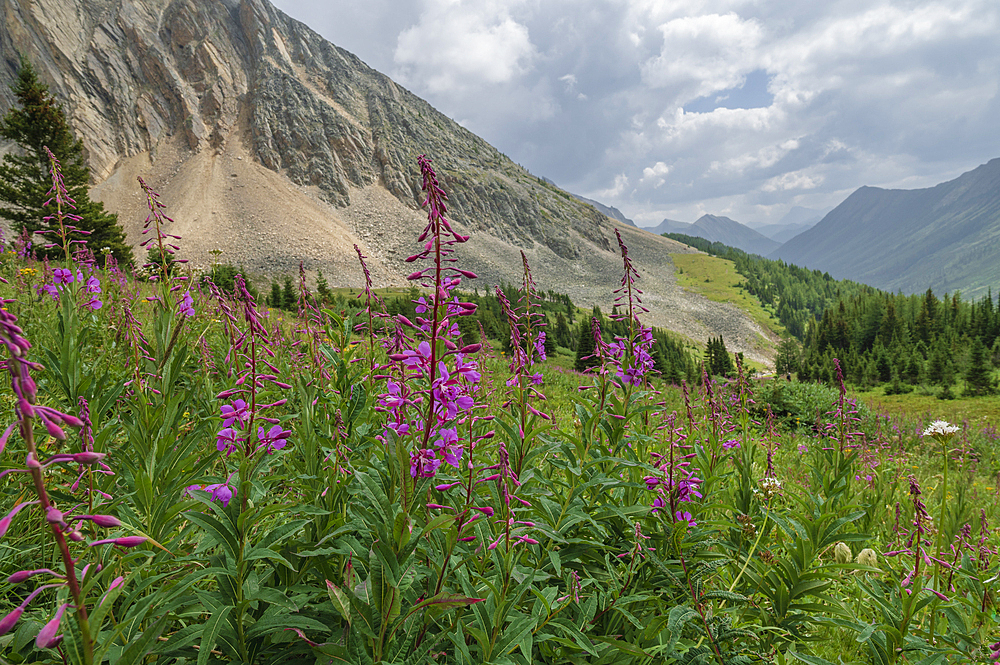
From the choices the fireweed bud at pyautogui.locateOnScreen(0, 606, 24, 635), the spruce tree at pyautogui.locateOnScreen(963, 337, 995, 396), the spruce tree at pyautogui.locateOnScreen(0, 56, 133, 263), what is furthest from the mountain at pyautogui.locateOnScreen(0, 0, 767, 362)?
the fireweed bud at pyautogui.locateOnScreen(0, 606, 24, 635)

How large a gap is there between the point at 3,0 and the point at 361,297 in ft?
441

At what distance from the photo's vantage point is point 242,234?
8562cm

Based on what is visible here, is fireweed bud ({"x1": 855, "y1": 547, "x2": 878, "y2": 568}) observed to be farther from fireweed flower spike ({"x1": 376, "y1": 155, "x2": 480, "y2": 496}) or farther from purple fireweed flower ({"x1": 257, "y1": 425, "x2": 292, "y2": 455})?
purple fireweed flower ({"x1": 257, "y1": 425, "x2": 292, "y2": 455})

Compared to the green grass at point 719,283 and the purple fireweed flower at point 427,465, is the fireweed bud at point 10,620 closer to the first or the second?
the purple fireweed flower at point 427,465

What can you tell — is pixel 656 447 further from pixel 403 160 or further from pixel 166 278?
pixel 403 160

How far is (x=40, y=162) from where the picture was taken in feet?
63.2

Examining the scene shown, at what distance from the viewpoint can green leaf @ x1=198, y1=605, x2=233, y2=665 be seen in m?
1.46

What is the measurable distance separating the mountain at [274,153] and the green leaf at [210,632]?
257ft

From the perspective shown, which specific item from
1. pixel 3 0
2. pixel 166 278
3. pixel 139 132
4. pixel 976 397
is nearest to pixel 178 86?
pixel 139 132

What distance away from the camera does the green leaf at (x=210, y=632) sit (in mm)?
1458

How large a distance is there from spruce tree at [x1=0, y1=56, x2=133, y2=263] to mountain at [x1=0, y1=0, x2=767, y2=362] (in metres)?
48.7

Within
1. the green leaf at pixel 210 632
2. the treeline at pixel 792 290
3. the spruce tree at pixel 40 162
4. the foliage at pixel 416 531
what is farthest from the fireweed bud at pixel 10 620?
the treeline at pixel 792 290

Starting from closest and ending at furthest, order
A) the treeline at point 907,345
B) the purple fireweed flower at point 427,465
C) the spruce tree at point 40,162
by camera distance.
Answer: the purple fireweed flower at point 427,465, the spruce tree at point 40,162, the treeline at point 907,345

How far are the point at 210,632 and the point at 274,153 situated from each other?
128m
